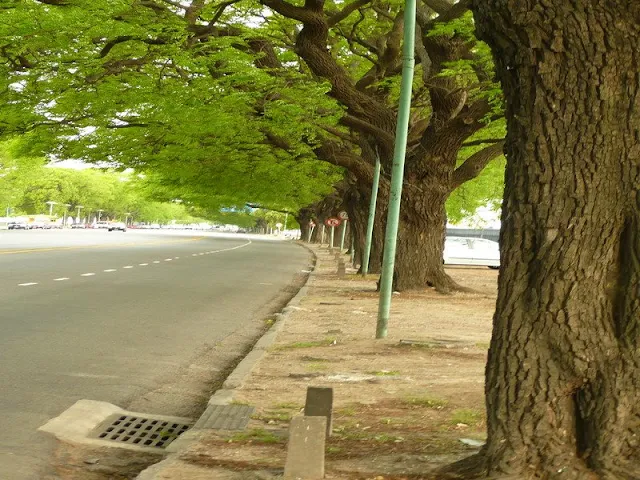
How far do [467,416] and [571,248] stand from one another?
243cm

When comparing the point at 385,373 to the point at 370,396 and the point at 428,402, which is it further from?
the point at 428,402

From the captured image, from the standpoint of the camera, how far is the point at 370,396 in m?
8.70

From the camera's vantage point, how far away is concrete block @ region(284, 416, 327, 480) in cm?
529

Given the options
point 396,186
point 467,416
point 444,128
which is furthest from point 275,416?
point 444,128

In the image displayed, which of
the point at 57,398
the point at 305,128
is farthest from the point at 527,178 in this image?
the point at 305,128

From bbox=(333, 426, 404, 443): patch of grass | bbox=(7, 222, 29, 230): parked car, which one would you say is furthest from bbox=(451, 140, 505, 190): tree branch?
bbox=(7, 222, 29, 230): parked car

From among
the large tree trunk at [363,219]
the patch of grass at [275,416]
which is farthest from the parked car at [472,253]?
the patch of grass at [275,416]

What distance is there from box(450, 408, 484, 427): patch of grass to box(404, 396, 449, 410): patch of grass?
25cm

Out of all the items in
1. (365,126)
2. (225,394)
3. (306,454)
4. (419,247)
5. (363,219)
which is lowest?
(225,394)

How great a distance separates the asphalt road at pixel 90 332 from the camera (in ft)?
25.5

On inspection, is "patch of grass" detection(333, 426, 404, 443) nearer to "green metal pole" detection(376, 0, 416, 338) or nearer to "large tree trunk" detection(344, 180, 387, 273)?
"green metal pole" detection(376, 0, 416, 338)

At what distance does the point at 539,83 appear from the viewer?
18.3 feet

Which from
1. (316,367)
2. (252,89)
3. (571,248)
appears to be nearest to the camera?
(571,248)

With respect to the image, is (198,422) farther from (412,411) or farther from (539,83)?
(539,83)
